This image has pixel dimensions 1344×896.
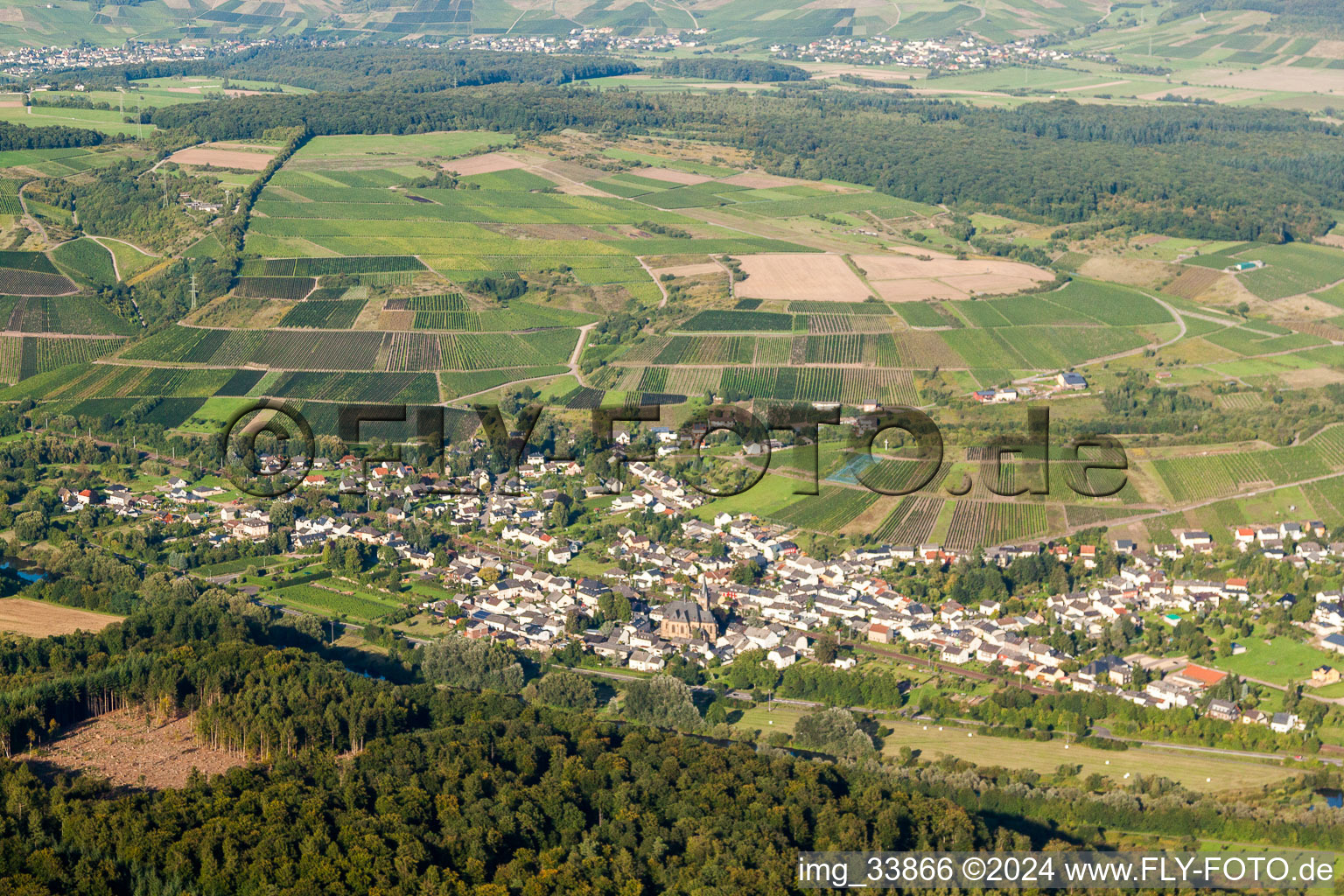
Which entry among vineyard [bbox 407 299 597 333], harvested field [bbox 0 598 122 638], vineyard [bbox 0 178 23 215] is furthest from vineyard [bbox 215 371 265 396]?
vineyard [bbox 0 178 23 215]

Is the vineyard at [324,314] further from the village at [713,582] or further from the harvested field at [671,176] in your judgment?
the harvested field at [671,176]

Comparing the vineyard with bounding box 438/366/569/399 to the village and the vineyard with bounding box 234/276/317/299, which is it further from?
the vineyard with bounding box 234/276/317/299

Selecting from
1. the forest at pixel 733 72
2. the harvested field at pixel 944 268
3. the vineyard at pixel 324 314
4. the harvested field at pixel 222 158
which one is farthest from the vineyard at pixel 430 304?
the forest at pixel 733 72

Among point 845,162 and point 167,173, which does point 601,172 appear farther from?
point 167,173

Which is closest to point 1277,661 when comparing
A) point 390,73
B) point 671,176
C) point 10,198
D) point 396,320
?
point 396,320

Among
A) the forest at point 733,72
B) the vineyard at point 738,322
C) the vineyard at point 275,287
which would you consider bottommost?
the vineyard at point 738,322

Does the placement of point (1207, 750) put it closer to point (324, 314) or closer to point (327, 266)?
point (324, 314)
